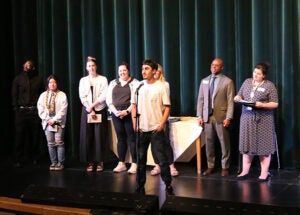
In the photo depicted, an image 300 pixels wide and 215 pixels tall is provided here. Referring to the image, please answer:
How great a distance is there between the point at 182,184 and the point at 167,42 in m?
2.13

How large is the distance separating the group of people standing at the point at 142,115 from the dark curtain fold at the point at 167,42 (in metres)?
0.60

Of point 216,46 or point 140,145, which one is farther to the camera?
point 216,46

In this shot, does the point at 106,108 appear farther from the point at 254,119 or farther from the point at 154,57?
the point at 254,119

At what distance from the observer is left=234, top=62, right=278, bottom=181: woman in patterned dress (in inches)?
199

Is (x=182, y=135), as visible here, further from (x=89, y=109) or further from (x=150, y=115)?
(x=150, y=115)

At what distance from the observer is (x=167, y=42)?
6.38 m

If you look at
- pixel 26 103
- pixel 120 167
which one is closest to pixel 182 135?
pixel 120 167

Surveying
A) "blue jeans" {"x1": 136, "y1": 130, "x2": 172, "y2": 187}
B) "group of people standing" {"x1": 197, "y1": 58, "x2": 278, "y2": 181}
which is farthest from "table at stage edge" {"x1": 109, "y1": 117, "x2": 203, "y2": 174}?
"blue jeans" {"x1": 136, "y1": 130, "x2": 172, "y2": 187}

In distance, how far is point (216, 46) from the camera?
6039 mm

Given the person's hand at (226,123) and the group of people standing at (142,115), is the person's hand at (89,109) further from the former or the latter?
the person's hand at (226,123)

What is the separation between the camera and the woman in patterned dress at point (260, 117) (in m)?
5.05

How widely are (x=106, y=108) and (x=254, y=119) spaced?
6.26ft

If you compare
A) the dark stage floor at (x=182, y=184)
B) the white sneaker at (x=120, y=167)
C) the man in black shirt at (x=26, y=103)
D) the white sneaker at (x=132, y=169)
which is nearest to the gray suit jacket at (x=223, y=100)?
the dark stage floor at (x=182, y=184)

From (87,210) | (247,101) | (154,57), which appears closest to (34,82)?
(154,57)
